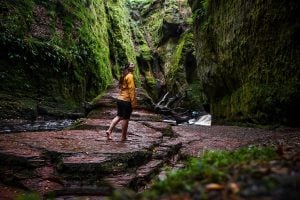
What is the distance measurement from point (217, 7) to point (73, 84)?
899 centimetres

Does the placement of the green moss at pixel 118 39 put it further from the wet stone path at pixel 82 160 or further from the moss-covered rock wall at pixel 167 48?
the wet stone path at pixel 82 160

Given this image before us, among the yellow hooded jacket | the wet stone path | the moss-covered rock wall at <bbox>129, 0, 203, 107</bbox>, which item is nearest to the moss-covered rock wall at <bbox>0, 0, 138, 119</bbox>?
the wet stone path

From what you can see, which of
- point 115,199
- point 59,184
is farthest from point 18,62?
point 115,199

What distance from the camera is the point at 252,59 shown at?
13742 millimetres

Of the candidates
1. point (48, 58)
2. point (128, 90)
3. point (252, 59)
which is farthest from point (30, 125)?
point (252, 59)

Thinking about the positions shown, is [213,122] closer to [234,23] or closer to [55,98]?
[234,23]

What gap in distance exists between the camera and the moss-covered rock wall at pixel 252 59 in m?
11.7

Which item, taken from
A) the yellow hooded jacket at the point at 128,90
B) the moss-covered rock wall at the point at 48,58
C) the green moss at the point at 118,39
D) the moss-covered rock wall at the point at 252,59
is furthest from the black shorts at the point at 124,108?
the green moss at the point at 118,39

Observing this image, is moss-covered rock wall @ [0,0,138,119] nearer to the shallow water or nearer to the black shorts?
the shallow water

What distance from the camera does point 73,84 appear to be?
1983 cm

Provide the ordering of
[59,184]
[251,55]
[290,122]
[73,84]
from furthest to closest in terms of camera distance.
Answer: [73,84] → [251,55] → [290,122] → [59,184]

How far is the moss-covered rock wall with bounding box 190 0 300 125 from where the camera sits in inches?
460

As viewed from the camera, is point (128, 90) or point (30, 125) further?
point (30, 125)

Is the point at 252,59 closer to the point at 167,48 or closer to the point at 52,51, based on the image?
the point at 52,51
